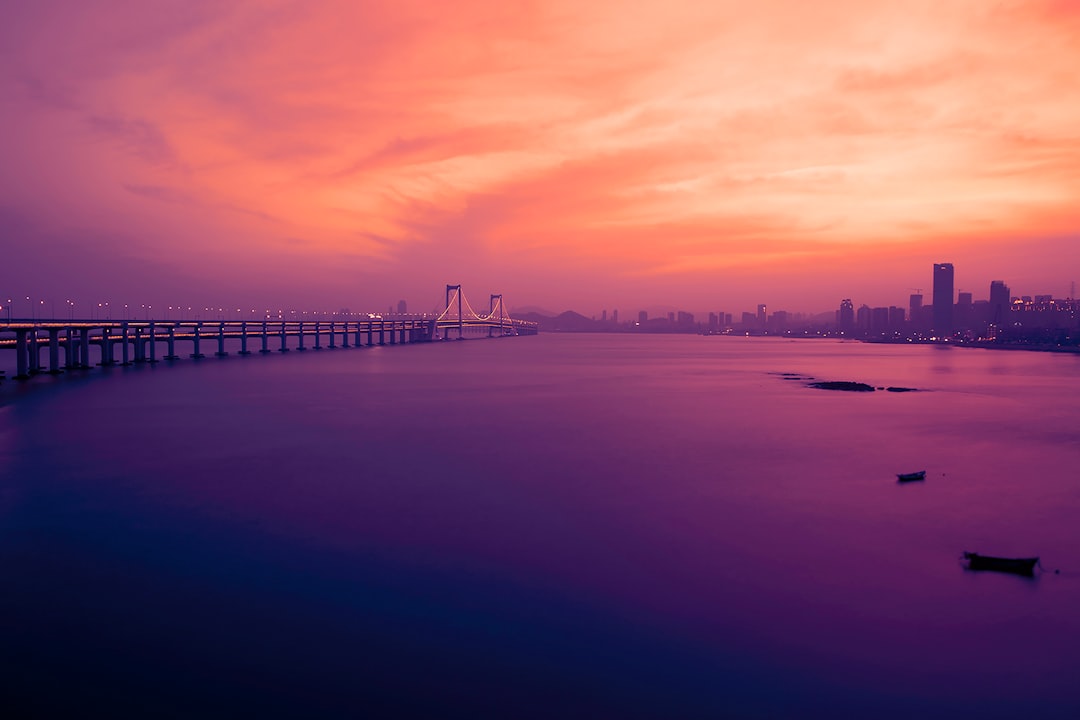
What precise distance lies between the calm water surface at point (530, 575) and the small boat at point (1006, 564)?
0.66 feet

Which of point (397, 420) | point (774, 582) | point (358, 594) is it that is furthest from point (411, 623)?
point (397, 420)

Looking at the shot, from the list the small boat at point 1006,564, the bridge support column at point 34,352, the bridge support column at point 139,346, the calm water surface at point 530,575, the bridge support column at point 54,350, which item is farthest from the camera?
the bridge support column at point 139,346

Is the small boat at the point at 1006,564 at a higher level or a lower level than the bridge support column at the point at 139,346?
lower

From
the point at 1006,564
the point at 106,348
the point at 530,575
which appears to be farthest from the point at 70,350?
the point at 1006,564

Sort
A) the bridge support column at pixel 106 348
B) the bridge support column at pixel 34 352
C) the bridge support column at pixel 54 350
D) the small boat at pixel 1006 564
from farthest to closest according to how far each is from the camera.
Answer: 1. the bridge support column at pixel 106 348
2. the bridge support column at pixel 54 350
3. the bridge support column at pixel 34 352
4. the small boat at pixel 1006 564

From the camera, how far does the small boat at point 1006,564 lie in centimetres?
670

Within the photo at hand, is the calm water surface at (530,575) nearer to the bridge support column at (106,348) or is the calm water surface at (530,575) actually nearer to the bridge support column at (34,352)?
the bridge support column at (34,352)

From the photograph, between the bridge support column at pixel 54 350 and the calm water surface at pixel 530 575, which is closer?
the calm water surface at pixel 530 575

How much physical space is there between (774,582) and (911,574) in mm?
1329

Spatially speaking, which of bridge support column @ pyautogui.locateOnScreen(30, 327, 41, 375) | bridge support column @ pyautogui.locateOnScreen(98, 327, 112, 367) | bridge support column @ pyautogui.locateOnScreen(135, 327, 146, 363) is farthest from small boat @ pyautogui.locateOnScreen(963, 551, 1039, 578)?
bridge support column @ pyautogui.locateOnScreen(135, 327, 146, 363)

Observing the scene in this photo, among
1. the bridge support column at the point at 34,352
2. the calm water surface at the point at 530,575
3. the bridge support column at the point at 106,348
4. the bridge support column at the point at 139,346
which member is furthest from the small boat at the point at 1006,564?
the bridge support column at the point at 139,346

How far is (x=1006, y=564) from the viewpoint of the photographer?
6.80 meters

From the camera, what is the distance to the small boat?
6.70 m

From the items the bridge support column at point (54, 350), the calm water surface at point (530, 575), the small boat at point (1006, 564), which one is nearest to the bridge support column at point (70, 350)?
the bridge support column at point (54, 350)
